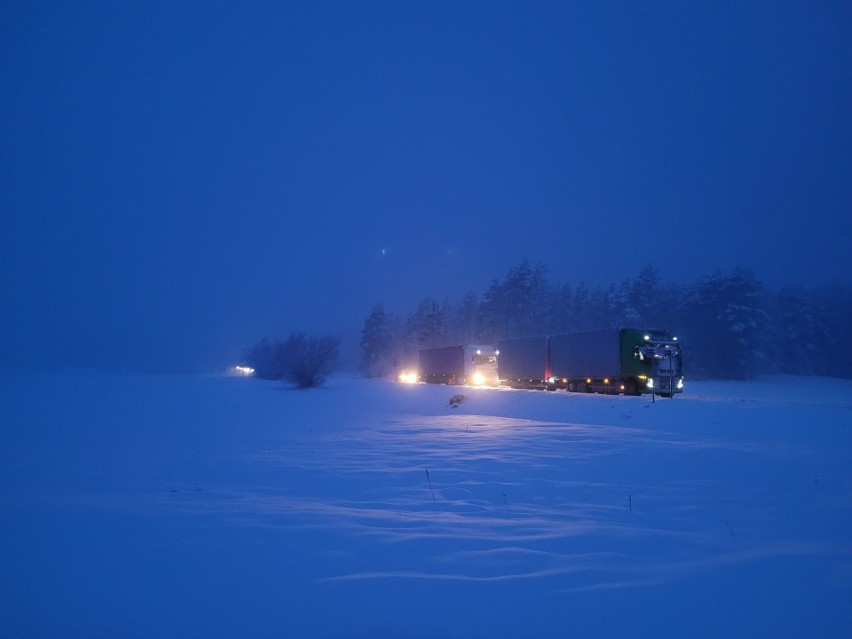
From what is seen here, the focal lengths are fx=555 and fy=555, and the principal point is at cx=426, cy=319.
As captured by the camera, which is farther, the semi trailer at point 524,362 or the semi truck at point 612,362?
the semi trailer at point 524,362

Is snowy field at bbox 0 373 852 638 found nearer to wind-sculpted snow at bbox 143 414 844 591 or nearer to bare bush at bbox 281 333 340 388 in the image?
wind-sculpted snow at bbox 143 414 844 591

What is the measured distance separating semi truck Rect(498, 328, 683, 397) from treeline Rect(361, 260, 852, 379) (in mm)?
26806

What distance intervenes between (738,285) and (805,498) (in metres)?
57.7

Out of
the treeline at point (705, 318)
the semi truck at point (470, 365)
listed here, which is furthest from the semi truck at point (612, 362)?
the treeline at point (705, 318)

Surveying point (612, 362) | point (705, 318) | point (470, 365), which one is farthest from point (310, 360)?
point (705, 318)

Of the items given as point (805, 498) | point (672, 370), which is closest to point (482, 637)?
point (805, 498)

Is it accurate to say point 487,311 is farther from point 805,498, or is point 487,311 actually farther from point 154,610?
point 154,610

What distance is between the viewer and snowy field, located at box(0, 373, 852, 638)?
4312 millimetres

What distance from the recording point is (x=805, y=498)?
361 inches

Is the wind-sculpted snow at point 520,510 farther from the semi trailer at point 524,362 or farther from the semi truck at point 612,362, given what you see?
the semi trailer at point 524,362

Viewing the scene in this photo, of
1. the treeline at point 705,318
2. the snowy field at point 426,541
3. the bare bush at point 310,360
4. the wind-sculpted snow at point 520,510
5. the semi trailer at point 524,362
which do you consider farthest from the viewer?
the treeline at point 705,318

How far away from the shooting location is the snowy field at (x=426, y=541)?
14.1 ft

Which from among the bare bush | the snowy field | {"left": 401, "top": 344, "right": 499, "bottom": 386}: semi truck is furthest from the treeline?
the snowy field

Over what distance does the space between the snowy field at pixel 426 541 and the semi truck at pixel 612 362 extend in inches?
702
